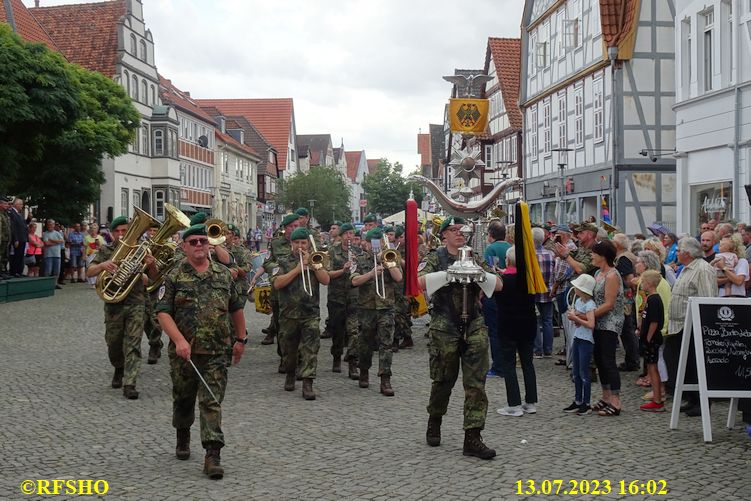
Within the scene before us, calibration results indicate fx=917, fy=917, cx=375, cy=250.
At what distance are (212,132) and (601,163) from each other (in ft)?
147

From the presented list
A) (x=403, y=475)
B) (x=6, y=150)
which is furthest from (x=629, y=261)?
(x=6, y=150)

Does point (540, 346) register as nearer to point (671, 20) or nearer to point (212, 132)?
point (671, 20)

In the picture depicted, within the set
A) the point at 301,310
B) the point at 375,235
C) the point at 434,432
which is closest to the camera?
the point at 434,432

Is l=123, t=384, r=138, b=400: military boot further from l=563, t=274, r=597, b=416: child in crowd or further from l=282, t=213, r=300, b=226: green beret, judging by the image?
l=563, t=274, r=597, b=416: child in crowd

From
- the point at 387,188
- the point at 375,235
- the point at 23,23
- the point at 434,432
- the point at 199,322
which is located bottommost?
the point at 434,432

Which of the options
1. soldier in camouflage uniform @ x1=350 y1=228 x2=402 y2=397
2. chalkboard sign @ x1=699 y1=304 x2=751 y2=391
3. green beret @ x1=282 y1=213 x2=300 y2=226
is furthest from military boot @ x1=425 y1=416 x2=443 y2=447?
green beret @ x1=282 y1=213 x2=300 y2=226

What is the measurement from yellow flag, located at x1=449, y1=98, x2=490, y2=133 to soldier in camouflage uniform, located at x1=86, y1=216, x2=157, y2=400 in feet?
18.6

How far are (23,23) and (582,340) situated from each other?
39.6 metres

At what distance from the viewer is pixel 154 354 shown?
12477 millimetres

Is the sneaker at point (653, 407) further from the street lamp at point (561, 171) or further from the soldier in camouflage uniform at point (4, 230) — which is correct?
the street lamp at point (561, 171)

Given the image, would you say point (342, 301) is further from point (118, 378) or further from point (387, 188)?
point (387, 188)

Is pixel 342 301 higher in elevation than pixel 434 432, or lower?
higher

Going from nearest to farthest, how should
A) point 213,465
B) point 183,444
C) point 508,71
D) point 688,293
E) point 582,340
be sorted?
point 213,465
point 183,444
point 688,293
point 582,340
point 508,71

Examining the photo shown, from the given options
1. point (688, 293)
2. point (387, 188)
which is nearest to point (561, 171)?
point (688, 293)
